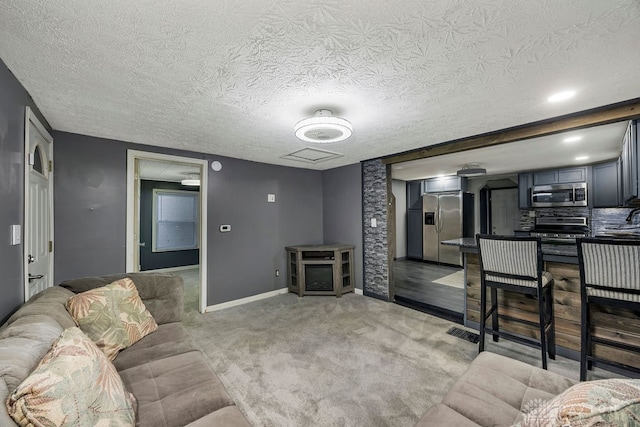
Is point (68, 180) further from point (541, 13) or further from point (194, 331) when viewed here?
point (541, 13)

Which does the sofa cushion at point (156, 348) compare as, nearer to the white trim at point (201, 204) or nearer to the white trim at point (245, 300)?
the white trim at point (201, 204)

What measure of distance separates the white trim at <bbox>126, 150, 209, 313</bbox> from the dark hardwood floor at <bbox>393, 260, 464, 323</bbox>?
2871mm

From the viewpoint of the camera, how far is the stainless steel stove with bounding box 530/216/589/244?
15.8ft

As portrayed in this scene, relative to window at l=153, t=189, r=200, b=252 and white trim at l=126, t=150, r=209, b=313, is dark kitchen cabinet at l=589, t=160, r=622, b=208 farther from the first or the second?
window at l=153, t=189, r=200, b=252

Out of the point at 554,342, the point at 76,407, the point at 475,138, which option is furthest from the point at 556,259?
the point at 76,407

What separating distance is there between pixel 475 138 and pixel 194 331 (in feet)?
13.0

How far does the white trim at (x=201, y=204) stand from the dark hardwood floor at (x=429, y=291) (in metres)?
2.87

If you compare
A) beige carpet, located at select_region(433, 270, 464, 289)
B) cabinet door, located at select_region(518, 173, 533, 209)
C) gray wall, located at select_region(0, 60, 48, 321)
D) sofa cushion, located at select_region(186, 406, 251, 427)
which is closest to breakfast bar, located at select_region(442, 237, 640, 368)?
beige carpet, located at select_region(433, 270, 464, 289)

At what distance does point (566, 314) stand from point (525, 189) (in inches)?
153

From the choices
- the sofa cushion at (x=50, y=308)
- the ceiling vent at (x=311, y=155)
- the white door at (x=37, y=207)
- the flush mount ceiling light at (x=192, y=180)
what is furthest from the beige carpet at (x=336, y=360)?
the flush mount ceiling light at (x=192, y=180)

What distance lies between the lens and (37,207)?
2260 millimetres

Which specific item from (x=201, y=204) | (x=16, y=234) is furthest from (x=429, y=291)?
(x=16, y=234)

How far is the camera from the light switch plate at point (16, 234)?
65.1 inches

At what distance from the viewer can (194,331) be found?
3088 millimetres
